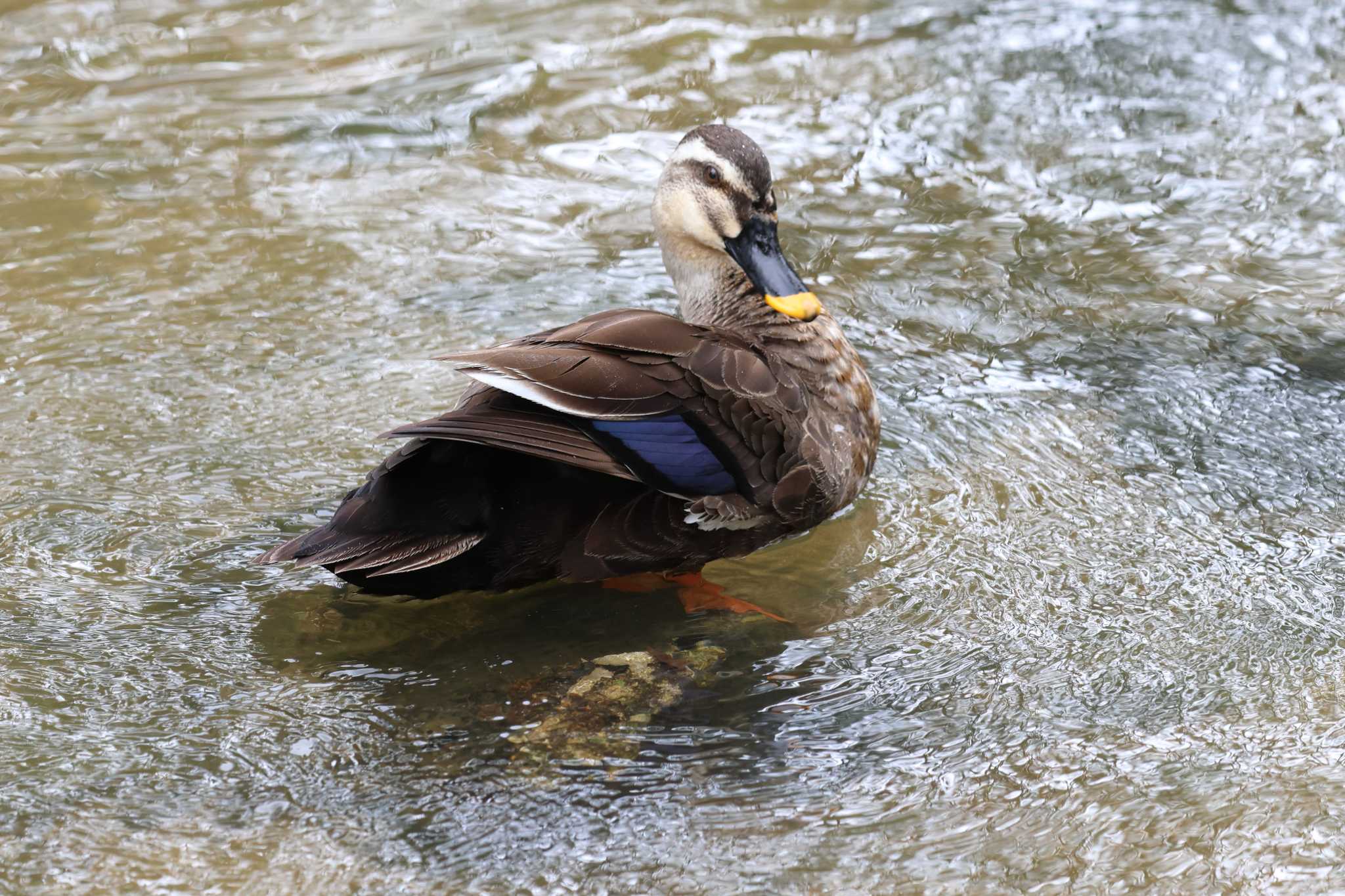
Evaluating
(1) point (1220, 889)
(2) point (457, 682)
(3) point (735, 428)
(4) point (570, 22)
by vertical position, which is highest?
(4) point (570, 22)

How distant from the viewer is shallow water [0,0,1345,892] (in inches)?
119

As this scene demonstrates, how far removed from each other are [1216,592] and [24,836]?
9.39 feet

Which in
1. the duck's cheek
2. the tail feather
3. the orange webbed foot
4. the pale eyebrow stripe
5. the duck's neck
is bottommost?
the orange webbed foot

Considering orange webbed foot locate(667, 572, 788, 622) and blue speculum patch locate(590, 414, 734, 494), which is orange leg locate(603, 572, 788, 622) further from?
blue speculum patch locate(590, 414, 734, 494)

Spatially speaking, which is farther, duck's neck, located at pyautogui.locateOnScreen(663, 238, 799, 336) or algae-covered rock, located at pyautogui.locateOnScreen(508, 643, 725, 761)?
duck's neck, located at pyautogui.locateOnScreen(663, 238, 799, 336)

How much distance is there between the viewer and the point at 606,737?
10.9ft

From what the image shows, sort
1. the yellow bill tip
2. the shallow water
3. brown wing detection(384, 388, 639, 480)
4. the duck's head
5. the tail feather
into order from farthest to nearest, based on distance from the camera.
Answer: the duck's head, the yellow bill tip, the tail feather, brown wing detection(384, 388, 639, 480), the shallow water

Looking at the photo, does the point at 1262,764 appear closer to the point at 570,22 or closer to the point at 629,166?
the point at 629,166

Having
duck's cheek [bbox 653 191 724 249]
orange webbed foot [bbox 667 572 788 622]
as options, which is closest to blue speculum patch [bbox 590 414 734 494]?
orange webbed foot [bbox 667 572 788 622]

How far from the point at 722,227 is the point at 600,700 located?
167 cm

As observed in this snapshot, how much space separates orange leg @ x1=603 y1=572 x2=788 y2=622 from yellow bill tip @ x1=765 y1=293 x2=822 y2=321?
804 millimetres

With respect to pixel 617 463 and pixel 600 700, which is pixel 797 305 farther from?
pixel 600 700

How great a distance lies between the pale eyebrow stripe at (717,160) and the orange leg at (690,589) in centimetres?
118

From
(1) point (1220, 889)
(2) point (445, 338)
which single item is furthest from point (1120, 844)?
(2) point (445, 338)
